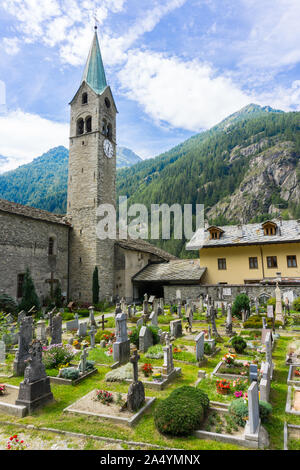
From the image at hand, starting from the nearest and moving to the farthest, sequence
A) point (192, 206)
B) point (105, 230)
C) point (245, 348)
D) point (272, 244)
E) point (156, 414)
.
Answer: point (156, 414) < point (245, 348) < point (272, 244) < point (105, 230) < point (192, 206)

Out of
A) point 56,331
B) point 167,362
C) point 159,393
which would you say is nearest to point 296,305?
point 167,362

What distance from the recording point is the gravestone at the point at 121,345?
1164cm

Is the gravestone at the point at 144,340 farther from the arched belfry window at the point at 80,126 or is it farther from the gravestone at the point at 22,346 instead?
the arched belfry window at the point at 80,126

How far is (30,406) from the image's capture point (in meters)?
7.37

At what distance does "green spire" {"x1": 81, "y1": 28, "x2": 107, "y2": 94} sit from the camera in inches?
1341

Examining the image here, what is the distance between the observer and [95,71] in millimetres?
34875

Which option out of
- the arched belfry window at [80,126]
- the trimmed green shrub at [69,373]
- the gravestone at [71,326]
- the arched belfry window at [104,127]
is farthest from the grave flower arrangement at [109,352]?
the arched belfry window at [80,126]

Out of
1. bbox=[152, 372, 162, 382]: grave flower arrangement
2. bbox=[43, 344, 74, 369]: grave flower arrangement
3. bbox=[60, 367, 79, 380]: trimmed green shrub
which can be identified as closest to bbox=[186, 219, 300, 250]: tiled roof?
bbox=[43, 344, 74, 369]: grave flower arrangement

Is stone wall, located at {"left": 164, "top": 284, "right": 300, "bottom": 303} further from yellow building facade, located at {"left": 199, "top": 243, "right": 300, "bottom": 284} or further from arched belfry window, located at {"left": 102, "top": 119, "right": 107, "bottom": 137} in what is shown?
arched belfry window, located at {"left": 102, "top": 119, "right": 107, "bottom": 137}

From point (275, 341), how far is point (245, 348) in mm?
2362

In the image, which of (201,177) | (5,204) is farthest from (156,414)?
(201,177)

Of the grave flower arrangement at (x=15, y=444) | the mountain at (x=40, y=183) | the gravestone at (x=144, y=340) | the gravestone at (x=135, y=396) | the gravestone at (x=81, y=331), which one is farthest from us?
the mountain at (x=40, y=183)

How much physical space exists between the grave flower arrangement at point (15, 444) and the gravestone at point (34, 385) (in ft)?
4.54

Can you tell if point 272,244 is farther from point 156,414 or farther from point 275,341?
point 156,414
